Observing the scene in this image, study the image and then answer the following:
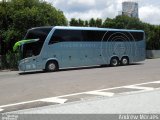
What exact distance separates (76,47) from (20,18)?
9122mm

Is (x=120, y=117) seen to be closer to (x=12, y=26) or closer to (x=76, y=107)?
(x=76, y=107)

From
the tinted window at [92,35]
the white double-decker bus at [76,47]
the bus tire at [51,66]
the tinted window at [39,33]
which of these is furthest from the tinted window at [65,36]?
the bus tire at [51,66]

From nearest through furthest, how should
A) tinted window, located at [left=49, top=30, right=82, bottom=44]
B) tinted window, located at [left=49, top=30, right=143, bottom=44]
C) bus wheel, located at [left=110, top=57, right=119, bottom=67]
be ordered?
tinted window, located at [left=49, top=30, right=82, bottom=44] < tinted window, located at [left=49, top=30, right=143, bottom=44] < bus wheel, located at [left=110, top=57, right=119, bottom=67]

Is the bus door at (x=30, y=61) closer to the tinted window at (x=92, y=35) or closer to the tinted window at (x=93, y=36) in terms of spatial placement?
the tinted window at (x=93, y=36)

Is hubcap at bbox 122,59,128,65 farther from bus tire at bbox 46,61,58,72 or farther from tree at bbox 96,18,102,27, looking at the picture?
tree at bbox 96,18,102,27

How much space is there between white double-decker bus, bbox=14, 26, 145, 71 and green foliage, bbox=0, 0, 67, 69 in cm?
779

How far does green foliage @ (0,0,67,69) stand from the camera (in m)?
36.4

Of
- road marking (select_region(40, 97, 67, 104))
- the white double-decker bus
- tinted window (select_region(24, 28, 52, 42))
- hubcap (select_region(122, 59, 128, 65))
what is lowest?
road marking (select_region(40, 97, 67, 104))

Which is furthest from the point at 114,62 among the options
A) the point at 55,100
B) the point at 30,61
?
the point at 55,100

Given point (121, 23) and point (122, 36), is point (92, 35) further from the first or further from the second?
point (121, 23)

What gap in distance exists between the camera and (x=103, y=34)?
3125cm

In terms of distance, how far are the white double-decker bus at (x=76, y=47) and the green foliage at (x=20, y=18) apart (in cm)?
779

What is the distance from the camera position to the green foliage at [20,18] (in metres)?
36.4

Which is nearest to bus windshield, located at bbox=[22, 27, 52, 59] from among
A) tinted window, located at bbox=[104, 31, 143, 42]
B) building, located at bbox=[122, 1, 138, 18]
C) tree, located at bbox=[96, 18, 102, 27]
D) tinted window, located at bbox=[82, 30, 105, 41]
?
tinted window, located at bbox=[82, 30, 105, 41]
